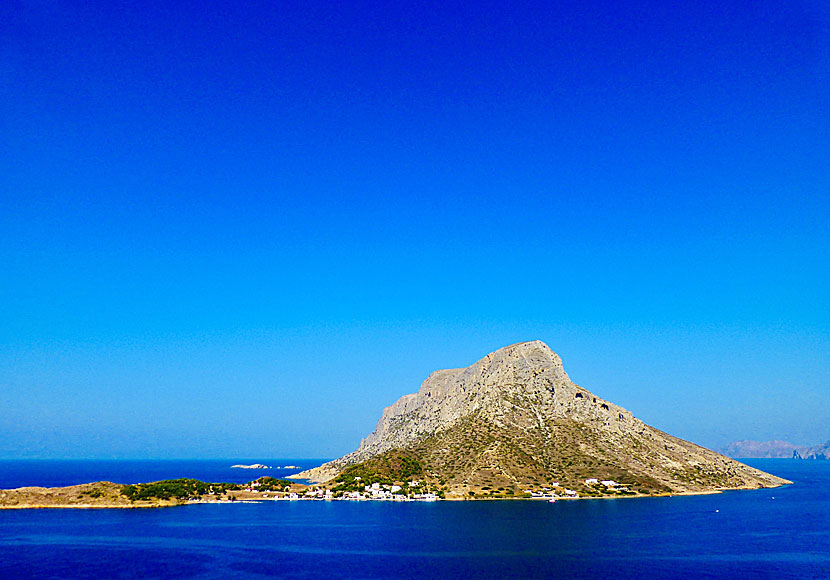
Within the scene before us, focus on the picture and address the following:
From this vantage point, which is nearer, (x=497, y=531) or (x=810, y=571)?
(x=810, y=571)

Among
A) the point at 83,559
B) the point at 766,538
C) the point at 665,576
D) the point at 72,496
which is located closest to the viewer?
the point at 665,576

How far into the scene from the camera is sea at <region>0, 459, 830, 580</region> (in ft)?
343

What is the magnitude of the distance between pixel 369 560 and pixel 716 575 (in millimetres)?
60783

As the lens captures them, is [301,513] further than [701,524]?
Yes

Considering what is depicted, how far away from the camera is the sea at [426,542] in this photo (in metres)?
104

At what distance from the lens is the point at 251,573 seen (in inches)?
4085

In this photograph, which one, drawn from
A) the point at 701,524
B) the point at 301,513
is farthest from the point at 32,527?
the point at 701,524

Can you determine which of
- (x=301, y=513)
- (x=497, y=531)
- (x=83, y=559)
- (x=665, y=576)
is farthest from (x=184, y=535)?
(x=665, y=576)

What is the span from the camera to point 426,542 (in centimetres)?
12756

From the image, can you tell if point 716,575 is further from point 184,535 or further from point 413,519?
point 184,535

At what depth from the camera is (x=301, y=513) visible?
180000 millimetres

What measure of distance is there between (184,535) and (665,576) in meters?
106

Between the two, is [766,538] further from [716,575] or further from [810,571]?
[716,575]

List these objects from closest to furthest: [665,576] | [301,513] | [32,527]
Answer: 1. [665,576]
2. [32,527]
3. [301,513]
